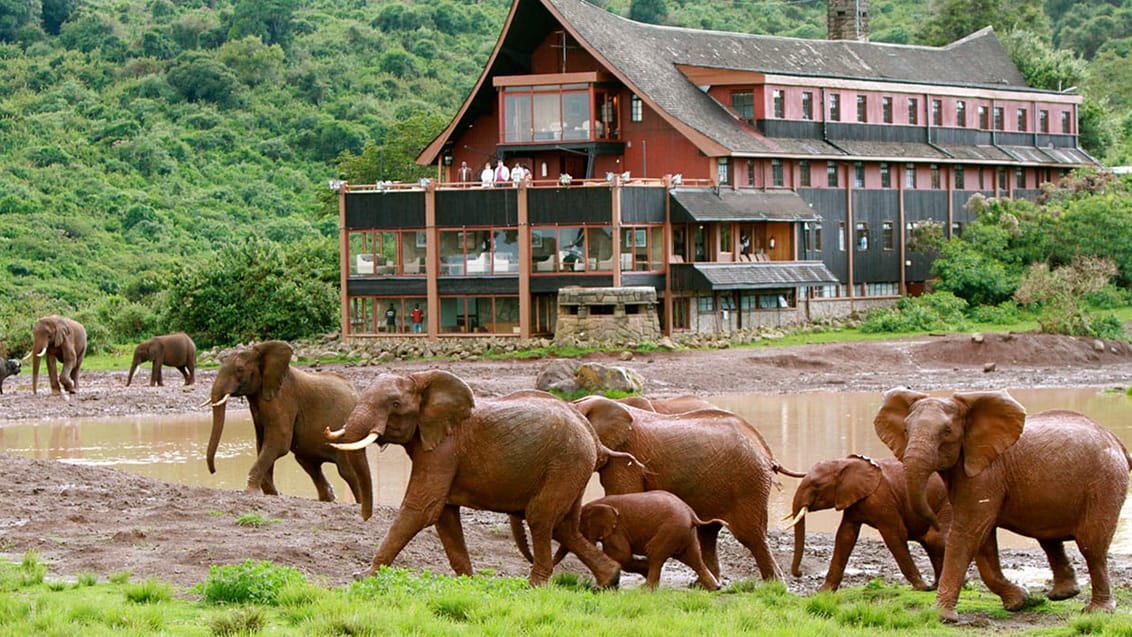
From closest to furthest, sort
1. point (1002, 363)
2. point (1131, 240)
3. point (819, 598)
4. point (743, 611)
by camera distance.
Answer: point (743, 611), point (819, 598), point (1002, 363), point (1131, 240)

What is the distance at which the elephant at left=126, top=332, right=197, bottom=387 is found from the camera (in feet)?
144

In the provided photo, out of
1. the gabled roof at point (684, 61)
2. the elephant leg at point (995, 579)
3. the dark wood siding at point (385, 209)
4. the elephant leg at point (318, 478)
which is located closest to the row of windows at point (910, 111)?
the gabled roof at point (684, 61)

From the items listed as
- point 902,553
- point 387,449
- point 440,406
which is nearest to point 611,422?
point 440,406

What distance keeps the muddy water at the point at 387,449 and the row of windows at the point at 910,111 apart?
20818mm

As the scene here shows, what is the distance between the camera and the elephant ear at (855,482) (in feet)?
51.5

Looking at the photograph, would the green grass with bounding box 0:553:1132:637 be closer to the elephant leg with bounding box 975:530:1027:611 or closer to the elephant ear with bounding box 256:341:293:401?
the elephant leg with bounding box 975:530:1027:611

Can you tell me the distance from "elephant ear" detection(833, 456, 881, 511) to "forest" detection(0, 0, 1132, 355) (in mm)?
39466

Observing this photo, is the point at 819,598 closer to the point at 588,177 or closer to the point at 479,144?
the point at 588,177

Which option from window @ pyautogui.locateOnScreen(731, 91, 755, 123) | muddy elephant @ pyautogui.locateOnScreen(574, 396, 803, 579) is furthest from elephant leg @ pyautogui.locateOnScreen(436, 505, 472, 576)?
window @ pyautogui.locateOnScreen(731, 91, 755, 123)

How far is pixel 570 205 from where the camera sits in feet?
173

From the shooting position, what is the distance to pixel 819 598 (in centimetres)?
1446

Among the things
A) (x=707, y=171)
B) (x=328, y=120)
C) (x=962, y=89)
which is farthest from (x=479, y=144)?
(x=328, y=120)

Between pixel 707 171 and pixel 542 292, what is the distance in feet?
23.7

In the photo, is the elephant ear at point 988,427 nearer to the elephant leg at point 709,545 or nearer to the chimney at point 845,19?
the elephant leg at point 709,545
